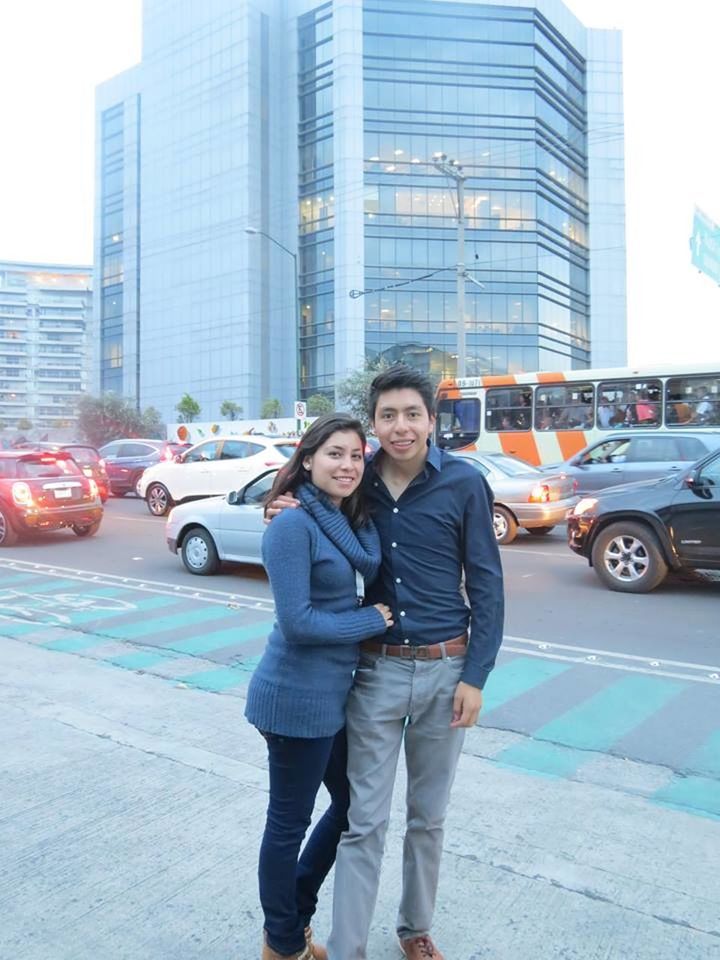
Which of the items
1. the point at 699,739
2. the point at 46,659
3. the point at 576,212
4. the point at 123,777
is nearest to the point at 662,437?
the point at 699,739

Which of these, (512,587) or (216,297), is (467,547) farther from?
(216,297)

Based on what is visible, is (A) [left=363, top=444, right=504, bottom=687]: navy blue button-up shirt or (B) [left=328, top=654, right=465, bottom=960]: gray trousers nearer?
(B) [left=328, top=654, right=465, bottom=960]: gray trousers

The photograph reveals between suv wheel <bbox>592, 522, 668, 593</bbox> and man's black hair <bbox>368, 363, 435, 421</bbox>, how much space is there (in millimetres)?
6917

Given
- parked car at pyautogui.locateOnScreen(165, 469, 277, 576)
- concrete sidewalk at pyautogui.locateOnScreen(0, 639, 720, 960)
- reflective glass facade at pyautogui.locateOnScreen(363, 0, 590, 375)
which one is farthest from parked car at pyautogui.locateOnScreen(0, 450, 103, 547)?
reflective glass facade at pyautogui.locateOnScreen(363, 0, 590, 375)

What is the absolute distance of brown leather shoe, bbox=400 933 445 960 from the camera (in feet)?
7.95

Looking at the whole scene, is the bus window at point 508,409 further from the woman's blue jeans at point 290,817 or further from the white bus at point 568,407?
the woman's blue jeans at point 290,817

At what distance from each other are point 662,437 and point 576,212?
57587mm

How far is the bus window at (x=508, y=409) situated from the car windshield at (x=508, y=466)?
569 cm

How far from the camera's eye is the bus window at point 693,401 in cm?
1602

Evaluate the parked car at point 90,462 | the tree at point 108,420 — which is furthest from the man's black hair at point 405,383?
the tree at point 108,420

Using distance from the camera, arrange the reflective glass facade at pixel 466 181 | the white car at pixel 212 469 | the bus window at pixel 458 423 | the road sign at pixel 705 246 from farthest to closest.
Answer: the reflective glass facade at pixel 466 181, the bus window at pixel 458 423, the white car at pixel 212 469, the road sign at pixel 705 246

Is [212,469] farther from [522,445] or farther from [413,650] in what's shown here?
[413,650]

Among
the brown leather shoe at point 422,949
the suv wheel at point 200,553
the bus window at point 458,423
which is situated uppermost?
the bus window at point 458,423

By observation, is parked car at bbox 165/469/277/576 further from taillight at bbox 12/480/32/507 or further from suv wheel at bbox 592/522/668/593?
suv wheel at bbox 592/522/668/593
